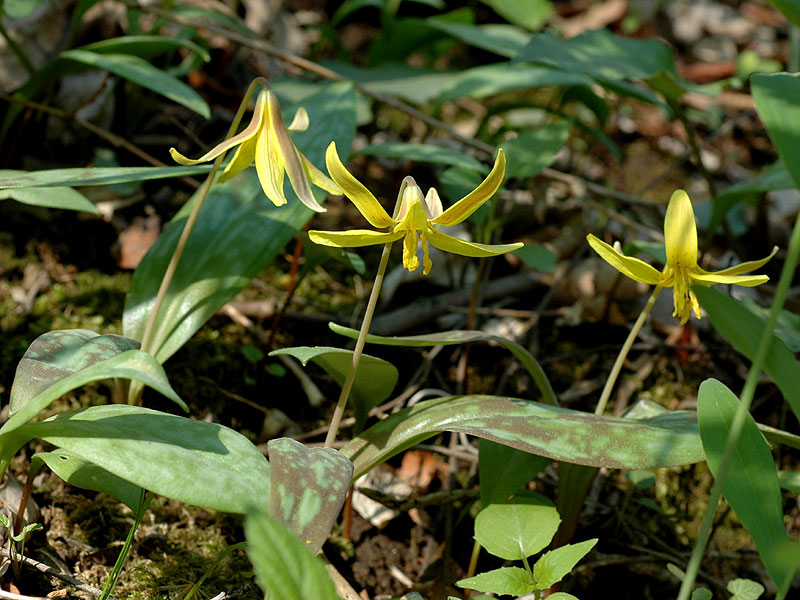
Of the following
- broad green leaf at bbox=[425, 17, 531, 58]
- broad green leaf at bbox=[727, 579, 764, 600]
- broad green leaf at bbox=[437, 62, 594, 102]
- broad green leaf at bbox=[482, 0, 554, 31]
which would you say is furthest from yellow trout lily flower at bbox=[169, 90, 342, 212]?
broad green leaf at bbox=[482, 0, 554, 31]

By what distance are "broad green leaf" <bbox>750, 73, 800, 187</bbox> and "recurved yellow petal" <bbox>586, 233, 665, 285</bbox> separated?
1.06 feet

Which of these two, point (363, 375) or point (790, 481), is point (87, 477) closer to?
point (363, 375)

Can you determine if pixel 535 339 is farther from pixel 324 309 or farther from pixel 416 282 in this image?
pixel 324 309

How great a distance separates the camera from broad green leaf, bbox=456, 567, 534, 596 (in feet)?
3.90

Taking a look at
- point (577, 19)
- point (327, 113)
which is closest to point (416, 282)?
point (327, 113)

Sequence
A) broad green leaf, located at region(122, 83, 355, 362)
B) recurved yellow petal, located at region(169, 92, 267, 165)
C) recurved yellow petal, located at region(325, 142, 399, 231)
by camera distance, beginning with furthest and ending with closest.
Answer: broad green leaf, located at region(122, 83, 355, 362)
recurved yellow petal, located at region(169, 92, 267, 165)
recurved yellow petal, located at region(325, 142, 399, 231)

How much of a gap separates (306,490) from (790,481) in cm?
101

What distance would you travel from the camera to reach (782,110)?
4.92 feet

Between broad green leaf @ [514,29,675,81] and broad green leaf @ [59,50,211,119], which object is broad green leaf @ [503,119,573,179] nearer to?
broad green leaf @ [514,29,675,81]

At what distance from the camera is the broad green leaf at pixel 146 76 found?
1.95 metres

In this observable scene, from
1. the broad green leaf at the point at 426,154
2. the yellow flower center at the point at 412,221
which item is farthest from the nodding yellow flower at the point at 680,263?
the broad green leaf at the point at 426,154

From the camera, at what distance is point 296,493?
1.10 meters

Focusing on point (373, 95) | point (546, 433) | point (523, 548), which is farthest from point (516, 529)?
point (373, 95)

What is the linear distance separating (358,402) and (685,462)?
2.38 feet
